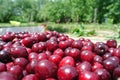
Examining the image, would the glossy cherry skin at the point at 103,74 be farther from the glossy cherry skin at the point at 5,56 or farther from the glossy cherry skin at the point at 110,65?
the glossy cherry skin at the point at 5,56

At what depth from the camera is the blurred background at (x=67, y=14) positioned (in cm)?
3080

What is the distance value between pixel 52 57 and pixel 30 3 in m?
66.6

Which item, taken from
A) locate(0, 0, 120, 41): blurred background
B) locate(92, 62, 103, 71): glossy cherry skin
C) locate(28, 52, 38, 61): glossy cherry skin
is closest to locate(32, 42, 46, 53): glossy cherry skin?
locate(28, 52, 38, 61): glossy cherry skin

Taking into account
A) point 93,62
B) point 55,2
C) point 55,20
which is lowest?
point 55,20

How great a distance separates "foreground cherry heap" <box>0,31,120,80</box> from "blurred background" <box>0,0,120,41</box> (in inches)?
962

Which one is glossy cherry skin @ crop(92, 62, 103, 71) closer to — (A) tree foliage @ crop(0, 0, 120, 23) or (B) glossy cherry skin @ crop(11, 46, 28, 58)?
(B) glossy cherry skin @ crop(11, 46, 28, 58)

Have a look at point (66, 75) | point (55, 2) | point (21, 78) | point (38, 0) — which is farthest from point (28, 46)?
point (38, 0)

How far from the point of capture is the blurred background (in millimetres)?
30797

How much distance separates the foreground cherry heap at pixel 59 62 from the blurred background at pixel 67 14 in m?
24.4

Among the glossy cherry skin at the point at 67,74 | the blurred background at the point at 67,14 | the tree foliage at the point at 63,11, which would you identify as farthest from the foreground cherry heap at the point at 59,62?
the tree foliage at the point at 63,11

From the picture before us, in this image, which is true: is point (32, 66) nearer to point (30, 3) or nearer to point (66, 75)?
point (66, 75)

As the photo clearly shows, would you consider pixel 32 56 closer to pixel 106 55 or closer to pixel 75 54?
pixel 75 54

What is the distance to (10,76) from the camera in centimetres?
143

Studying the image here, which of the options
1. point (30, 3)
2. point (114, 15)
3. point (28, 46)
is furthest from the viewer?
point (30, 3)
